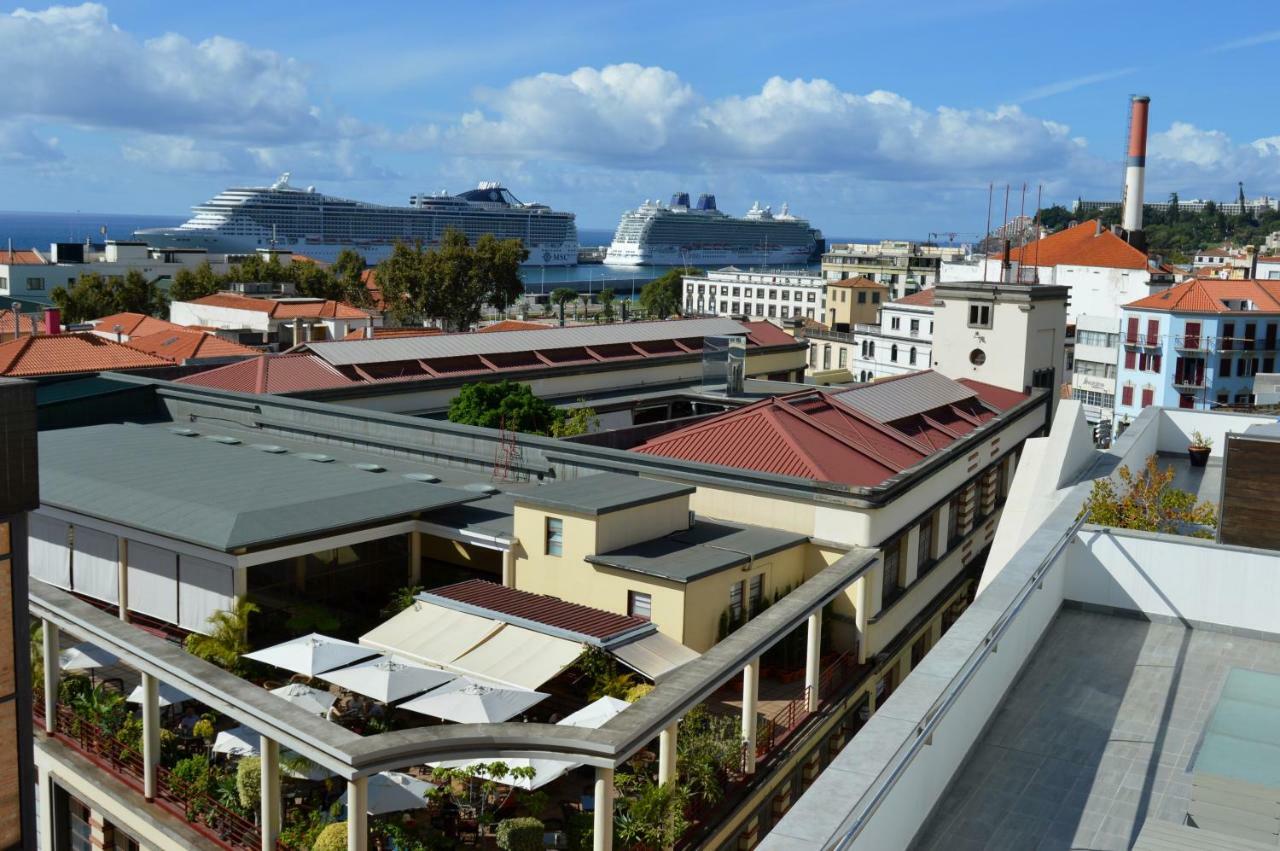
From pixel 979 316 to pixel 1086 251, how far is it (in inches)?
2212

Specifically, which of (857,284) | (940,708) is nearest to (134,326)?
(940,708)

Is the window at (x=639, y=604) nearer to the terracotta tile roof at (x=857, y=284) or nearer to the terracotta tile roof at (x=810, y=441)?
the terracotta tile roof at (x=810, y=441)

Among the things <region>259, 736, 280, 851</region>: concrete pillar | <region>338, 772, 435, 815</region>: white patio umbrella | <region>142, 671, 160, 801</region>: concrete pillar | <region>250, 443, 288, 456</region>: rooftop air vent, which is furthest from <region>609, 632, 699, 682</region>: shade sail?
<region>250, 443, 288, 456</region>: rooftop air vent

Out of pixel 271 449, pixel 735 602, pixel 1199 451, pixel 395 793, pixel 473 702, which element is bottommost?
pixel 395 793

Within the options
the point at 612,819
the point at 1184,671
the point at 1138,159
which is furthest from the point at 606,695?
the point at 1138,159

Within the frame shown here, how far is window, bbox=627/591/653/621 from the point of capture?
1948cm

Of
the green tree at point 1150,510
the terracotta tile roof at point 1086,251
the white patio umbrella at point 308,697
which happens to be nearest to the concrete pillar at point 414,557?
the white patio umbrella at point 308,697

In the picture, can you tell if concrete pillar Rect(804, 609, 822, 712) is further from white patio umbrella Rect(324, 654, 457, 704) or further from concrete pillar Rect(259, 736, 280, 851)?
concrete pillar Rect(259, 736, 280, 851)

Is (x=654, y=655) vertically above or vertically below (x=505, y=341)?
below

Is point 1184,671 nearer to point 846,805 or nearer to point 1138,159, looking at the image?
point 846,805

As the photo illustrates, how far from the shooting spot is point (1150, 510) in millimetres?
15094

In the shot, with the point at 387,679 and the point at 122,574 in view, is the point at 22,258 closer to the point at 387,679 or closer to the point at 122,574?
the point at 122,574

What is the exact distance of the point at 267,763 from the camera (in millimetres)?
Answer: 14570

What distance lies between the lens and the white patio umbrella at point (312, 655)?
681 inches
